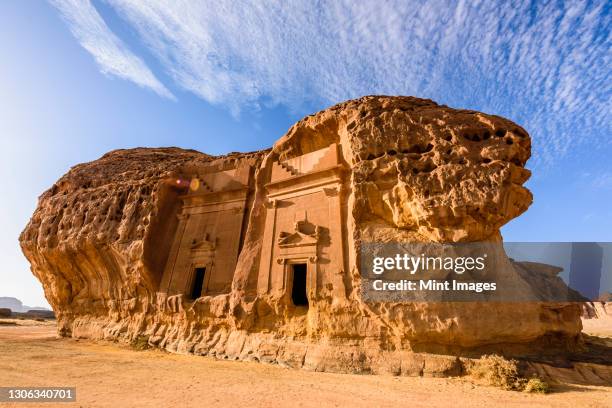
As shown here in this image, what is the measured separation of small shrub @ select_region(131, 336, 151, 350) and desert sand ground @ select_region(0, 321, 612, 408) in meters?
3.40

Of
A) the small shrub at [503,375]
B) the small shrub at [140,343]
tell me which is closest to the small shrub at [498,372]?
the small shrub at [503,375]

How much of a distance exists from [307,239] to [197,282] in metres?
7.28

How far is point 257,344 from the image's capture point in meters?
11.9

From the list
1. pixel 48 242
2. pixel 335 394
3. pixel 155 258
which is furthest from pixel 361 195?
pixel 48 242

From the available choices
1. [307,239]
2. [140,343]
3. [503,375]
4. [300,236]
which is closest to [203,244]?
[140,343]

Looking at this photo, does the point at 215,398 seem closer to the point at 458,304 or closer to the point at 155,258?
the point at 458,304

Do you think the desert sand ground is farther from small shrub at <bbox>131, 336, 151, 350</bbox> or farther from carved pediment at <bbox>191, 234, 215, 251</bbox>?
carved pediment at <bbox>191, 234, 215, 251</bbox>

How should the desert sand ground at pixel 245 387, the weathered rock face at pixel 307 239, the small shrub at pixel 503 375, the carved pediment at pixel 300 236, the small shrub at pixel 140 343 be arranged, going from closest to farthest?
the desert sand ground at pixel 245 387 → the small shrub at pixel 503 375 → the weathered rock face at pixel 307 239 → the carved pediment at pixel 300 236 → the small shrub at pixel 140 343

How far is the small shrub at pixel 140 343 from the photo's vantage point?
14.9m

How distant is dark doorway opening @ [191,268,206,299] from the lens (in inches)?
627

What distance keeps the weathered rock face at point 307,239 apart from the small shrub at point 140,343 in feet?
1.36

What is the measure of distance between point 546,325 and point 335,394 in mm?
6635
